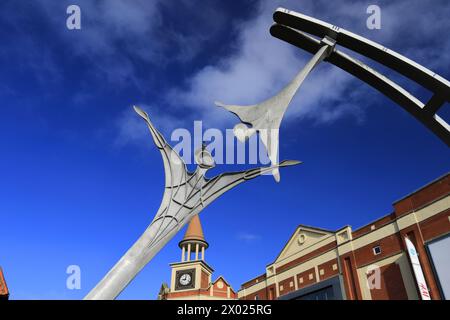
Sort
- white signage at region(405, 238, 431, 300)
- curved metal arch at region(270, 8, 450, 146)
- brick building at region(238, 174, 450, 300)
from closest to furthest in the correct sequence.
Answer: curved metal arch at region(270, 8, 450, 146) → white signage at region(405, 238, 431, 300) → brick building at region(238, 174, 450, 300)

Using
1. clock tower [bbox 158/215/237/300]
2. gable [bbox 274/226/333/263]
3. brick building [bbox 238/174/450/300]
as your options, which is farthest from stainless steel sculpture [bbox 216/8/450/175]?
clock tower [bbox 158/215/237/300]

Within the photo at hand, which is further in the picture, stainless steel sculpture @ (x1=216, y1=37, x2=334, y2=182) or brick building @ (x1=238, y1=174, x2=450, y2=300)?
brick building @ (x1=238, y1=174, x2=450, y2=300)

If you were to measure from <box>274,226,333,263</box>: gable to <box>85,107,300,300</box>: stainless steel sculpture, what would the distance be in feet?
63.3

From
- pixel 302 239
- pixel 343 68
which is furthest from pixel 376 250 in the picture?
pixel 343 68

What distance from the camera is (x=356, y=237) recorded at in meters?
26.0

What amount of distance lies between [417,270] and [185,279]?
23.9 meters

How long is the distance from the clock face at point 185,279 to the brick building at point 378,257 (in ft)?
30.2

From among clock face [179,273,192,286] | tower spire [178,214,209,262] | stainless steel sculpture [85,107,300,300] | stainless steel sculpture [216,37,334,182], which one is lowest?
stainless steel sculpture [85,107,300,300]

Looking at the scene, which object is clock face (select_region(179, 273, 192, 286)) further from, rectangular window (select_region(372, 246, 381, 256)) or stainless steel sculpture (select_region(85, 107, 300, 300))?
stainless steel sculpture (select_region(85, 107, 300, 300))

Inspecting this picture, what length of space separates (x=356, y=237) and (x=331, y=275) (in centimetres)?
339

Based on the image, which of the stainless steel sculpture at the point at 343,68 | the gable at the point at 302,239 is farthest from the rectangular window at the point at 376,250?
the stainless steel sculpture at the point at 343,68

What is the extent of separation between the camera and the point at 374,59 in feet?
37.3

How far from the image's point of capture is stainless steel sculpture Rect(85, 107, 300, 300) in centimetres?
916

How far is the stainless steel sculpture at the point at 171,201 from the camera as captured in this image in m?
9.16
